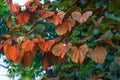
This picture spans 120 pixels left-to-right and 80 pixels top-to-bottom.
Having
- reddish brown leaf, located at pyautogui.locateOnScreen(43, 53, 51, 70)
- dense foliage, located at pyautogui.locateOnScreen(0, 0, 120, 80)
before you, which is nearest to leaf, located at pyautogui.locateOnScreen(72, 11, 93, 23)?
dense foliage, located at pyautogui.locateOnScreen(0, 0, 120, 80)

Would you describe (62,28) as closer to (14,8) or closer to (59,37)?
(59,37)

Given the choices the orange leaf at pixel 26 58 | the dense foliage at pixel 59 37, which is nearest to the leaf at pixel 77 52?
the dense foliage at pixel 59 37

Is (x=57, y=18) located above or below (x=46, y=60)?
above

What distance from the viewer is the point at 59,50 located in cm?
75

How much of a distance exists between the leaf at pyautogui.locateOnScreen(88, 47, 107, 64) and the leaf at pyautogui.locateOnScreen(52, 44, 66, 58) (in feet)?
0.22

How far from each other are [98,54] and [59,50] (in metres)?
0.10

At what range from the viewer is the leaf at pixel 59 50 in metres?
0.75

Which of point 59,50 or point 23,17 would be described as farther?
point 23,17

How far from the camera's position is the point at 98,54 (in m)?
0.76

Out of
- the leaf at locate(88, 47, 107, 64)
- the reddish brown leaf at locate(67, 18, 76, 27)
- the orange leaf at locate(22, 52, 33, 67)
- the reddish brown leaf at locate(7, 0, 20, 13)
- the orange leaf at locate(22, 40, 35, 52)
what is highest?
the reddish brown leaf at locate(7, 0, 20, 13)

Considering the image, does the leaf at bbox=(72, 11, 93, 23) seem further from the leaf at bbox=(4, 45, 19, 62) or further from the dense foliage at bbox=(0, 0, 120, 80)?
the leaf at bbox=(4, 45, 19, 62)

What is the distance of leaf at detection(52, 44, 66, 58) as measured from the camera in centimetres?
75

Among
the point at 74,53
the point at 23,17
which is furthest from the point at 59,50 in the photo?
the point at 23,17

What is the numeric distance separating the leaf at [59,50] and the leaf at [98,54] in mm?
67
